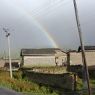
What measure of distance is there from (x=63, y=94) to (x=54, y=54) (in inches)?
2717

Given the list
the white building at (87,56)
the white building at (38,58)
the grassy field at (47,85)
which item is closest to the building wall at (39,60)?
the white building at (38,58)

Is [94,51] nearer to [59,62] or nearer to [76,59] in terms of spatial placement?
[76,59]

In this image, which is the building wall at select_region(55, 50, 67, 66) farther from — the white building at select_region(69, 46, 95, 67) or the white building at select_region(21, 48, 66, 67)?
the white building at select_region(69, 46, 95, 67)

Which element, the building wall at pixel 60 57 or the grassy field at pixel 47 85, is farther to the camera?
the building wall at pixel 60 57

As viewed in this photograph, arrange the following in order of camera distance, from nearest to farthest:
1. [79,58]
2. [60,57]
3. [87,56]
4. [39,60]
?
[87,56]
[79,58]
[39,60]
[60,57]

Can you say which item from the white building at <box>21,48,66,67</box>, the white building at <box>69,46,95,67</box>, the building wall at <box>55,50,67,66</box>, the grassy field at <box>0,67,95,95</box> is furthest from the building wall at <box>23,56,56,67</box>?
the grassy field at <box>0,67,95,95</box>

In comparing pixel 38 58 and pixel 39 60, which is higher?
pixel 38 58

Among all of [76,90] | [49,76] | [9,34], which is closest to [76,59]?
[9,34]

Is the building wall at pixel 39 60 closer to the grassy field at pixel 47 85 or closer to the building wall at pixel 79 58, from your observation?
the building wall at pixel 79 58

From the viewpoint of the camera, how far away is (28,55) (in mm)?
96750

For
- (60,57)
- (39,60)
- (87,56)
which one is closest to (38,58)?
(39,60)

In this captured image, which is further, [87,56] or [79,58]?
[79,58]

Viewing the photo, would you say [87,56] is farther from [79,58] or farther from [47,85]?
[47,85]

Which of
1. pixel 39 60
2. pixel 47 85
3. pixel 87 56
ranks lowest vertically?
pixel 47 85
